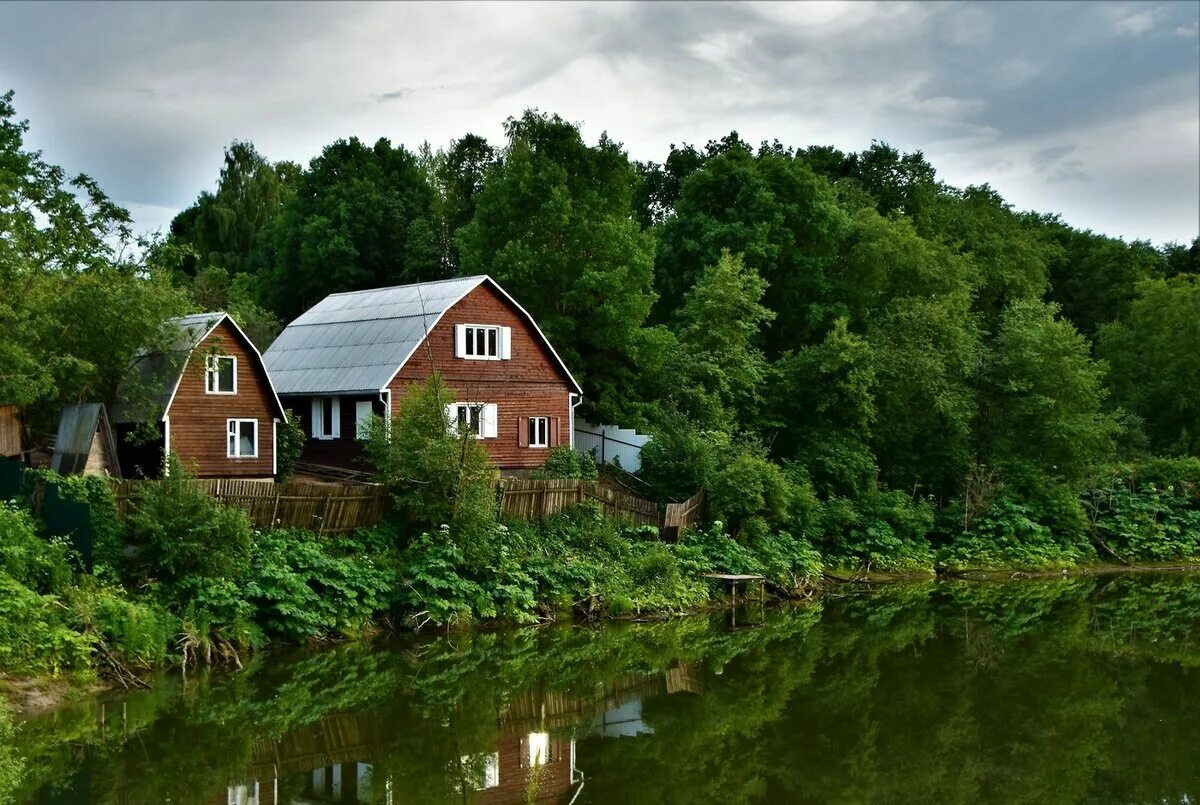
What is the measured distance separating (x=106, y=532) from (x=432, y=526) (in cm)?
817

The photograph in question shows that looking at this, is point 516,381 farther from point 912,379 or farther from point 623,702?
point 623,702

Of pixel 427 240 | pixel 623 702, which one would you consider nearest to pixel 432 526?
pixel 623 702

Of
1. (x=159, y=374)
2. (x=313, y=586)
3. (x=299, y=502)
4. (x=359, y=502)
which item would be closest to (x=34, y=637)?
(x=313, y=586)

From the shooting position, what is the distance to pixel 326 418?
42.6 meters

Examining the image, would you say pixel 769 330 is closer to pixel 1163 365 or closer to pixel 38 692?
pixel 1163 365

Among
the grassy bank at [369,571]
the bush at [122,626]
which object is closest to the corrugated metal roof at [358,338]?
the grassy bank at [369,571]

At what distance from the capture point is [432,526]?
3225cm

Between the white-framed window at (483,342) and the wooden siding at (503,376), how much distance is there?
14 cm

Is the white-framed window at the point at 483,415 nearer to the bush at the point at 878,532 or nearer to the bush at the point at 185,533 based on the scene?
the bush at the point at 878,532

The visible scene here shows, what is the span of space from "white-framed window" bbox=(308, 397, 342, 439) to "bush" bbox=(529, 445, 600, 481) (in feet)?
21.7

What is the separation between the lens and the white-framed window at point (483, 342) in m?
41.6

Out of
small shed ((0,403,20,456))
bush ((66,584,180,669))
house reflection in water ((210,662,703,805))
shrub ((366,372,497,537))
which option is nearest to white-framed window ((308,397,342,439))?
shrub ((366,372,497,537))

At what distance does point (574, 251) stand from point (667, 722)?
2731cm

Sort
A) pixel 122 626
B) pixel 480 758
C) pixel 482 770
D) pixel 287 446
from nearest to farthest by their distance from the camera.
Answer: pixel 482 770, pixel 480 758, pixel 122 626, pixel 287 446
